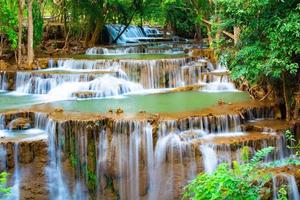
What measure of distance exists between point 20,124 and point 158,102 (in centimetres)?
411

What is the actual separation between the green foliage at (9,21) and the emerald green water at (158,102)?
21.0ft

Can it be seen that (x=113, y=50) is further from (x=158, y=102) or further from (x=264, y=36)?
(x=264, y=36)

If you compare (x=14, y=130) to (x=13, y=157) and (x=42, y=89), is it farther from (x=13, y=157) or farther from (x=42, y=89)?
(x=42, y=89)

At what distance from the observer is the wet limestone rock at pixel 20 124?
11.8 meters

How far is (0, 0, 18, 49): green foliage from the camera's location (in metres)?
19.2

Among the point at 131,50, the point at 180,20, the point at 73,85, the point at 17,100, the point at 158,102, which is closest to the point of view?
the point at 158,102

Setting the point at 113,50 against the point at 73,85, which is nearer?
the point at 73,85

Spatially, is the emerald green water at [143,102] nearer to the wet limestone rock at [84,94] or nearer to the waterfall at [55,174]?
the wet limestone rock at [84,94]

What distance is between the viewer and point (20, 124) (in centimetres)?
1188

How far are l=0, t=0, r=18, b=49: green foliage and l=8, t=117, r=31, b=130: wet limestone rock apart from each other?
8310mm

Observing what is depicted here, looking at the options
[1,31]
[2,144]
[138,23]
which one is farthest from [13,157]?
[138,23]

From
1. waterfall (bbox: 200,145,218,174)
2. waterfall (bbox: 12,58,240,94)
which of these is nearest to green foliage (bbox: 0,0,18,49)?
waterfall (bbox: 12,58,240,94)

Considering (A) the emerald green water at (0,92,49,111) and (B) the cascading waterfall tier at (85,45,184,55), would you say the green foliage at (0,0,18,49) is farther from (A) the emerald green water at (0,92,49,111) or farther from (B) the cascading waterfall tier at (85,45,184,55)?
(B) the cascading waterfall tier at (85,45,184,55)

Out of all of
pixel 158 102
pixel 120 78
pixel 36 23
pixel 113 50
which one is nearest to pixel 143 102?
pixel 158 102
